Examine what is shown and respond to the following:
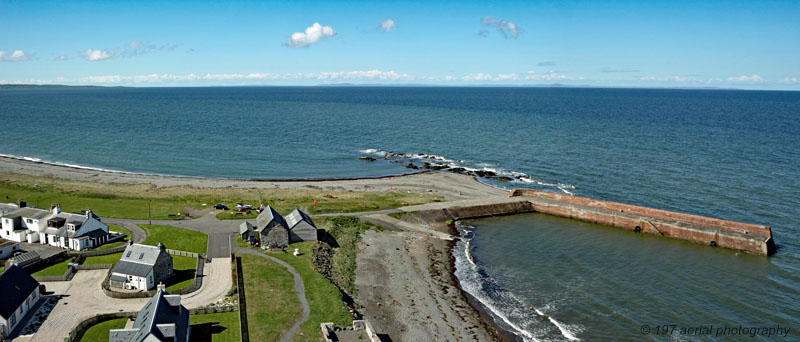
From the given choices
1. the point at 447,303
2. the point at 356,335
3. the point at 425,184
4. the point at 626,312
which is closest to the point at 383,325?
the point at 356,335

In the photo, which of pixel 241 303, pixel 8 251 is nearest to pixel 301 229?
pixel 241 303

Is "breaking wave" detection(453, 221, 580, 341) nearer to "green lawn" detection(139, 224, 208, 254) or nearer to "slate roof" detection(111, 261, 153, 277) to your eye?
"green lawn" detection(139, 224, 208, 254)

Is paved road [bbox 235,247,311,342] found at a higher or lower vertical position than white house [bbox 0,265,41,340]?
lower

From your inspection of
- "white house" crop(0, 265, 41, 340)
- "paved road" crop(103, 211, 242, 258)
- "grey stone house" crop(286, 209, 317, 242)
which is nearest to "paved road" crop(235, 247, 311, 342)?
"paved road" crop(103, 211, 242, 258)

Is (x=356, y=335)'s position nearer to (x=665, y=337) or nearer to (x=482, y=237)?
(x=665, y=337)

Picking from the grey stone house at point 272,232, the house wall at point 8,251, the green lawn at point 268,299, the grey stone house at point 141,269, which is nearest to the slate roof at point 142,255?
the grey stone house at point 141,269

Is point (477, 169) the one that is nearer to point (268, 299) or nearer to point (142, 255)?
point (268, 299)

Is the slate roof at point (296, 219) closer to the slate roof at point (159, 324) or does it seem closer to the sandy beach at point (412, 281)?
the sandy beach at point (412, 281)
